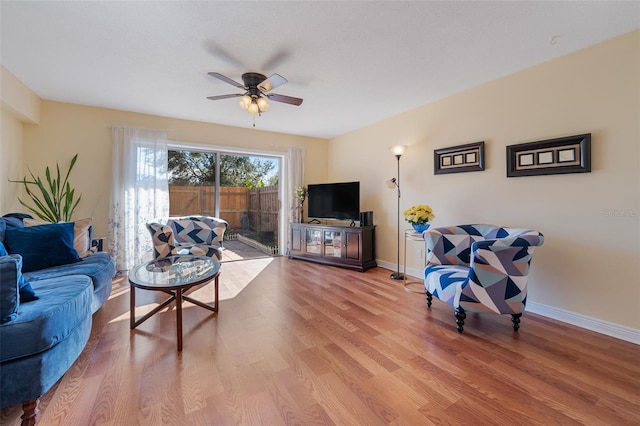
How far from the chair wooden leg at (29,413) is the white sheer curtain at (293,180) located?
3930 millimetres

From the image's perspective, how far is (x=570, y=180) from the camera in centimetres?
241

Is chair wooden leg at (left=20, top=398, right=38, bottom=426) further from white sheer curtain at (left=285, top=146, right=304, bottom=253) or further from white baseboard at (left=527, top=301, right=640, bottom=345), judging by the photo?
white sheer curtain at (left=285, top=146, right=304, bottom=253)

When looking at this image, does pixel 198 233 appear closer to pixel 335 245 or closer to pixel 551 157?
pixel 335 245

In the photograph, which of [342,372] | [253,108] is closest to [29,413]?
[342,372]

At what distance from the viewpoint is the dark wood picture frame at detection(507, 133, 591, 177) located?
2314 millimetres

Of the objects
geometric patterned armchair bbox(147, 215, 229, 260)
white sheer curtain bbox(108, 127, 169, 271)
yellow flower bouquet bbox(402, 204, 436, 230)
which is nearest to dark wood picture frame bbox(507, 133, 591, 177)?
yellow flower bouquet bbox(402, 204, 436, 230)

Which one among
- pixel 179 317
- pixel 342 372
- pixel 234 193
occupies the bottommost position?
Answer: pixel 342 372

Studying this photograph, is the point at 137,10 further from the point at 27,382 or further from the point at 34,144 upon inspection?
the point at 34,144

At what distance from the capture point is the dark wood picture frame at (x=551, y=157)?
2.31 m

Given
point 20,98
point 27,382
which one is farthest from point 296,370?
point 20,98

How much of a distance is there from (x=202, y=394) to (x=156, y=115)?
4.09 m

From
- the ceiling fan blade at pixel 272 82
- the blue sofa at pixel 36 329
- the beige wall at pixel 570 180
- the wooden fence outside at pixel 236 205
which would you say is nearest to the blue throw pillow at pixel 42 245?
the blue sofa at pixel 36 329

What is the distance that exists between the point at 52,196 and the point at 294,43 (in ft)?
12.3

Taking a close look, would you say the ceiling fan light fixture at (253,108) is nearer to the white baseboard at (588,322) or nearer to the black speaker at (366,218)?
the black speaker at (366,218)
